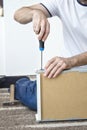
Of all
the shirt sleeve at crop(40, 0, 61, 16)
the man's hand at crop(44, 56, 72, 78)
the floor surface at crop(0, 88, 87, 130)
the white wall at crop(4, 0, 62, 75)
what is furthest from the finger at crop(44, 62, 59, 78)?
the white wall at crop(4, 0, 62, 75)

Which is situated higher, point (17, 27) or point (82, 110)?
point (17, 27)

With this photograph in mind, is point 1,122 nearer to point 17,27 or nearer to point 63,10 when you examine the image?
A: point 63,10

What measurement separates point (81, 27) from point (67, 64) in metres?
0.23

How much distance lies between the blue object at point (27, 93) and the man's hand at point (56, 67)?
0.80ft

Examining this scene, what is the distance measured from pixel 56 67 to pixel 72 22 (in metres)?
0.27

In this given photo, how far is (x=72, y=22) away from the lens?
3.80ft

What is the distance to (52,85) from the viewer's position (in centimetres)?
97

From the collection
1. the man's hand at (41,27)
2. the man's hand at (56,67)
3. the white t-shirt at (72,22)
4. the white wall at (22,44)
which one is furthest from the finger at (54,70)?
the white wall at (22,44)

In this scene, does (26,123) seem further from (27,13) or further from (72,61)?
(27,13)

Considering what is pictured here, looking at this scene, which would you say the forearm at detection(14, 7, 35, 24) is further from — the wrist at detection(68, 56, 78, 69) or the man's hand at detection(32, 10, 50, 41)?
the wrist at detection(68, 56, 78, 69)

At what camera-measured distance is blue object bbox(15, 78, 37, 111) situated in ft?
3.88

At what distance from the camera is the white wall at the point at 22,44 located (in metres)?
2.30

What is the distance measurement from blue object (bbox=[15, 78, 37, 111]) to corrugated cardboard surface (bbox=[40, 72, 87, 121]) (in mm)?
174

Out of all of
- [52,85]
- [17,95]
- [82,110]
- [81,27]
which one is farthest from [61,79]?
[17,95]
